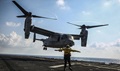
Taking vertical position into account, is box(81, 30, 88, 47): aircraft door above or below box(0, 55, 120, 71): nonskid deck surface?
above

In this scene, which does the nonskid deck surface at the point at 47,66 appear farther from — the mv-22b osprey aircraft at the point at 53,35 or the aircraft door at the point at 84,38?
the aircraft door at the point at 84,38

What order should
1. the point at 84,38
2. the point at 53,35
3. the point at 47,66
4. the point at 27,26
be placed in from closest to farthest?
the point at 47,66, the point at 27,26, the point at 53,35, the point at 84,38

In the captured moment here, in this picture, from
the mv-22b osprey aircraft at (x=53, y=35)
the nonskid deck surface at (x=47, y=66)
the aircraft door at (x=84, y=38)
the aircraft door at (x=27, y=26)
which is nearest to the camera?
the nonskid deck surface at (x=47, y=66)

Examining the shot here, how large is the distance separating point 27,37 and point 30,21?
336 centimetres

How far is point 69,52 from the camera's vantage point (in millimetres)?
17297

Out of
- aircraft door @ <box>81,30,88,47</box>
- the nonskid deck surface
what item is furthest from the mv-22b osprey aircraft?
the nonskid deck surface

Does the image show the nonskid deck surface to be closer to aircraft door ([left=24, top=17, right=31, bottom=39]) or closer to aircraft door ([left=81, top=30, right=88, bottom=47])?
aircraft door ([left=24, top=17, right=31, bottom=39])

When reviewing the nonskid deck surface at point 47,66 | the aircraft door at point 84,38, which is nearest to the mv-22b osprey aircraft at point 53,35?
the aircraft door at point 84,38

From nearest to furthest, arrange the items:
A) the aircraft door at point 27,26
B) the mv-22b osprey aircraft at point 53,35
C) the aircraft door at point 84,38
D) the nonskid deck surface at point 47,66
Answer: the nonskid deck surface at point 47,66 → the aircraft door at point 27,26 → the mv-22b osprey aircraft at point 53,35 → the aircraft door at point 84,38

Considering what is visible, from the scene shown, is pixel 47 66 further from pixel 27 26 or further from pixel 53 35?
pixel 53 35

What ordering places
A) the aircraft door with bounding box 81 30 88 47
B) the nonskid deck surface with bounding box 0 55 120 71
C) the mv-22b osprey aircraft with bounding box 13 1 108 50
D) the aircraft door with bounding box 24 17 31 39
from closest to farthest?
the nonskid deck surface with bounding box 0 55 120 71 → the aircraft door with bounding box 24 17 31 39 → the mv-22b osprey aircraft with bounding box 13 1 108 50 → the aircraft door with bounding box 81 30 88 47

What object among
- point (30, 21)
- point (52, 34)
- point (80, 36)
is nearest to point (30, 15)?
point (30, 21)

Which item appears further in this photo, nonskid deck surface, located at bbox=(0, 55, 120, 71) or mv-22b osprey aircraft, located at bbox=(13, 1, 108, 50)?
mv-22b osprey aircraft, located at bbox=(13, 1, 108, 50)

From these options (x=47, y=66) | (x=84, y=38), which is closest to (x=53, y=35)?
(x=84, y=38)
